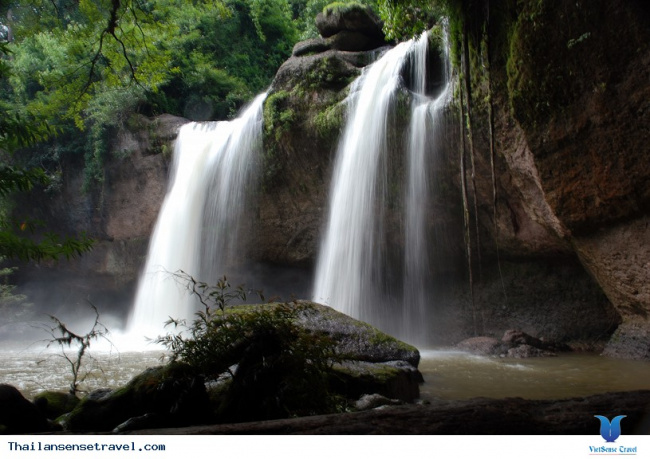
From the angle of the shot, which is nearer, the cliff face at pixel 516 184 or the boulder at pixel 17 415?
the boulder at pixel 17 415

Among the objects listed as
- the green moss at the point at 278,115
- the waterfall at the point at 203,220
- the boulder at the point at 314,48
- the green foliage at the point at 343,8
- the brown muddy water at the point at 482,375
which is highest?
the green foliage at the point at 343,8

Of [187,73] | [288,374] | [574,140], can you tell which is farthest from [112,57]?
[187,73]

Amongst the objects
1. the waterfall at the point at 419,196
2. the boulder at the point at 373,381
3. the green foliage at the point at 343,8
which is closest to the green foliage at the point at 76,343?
the boulder at the point at 373,381

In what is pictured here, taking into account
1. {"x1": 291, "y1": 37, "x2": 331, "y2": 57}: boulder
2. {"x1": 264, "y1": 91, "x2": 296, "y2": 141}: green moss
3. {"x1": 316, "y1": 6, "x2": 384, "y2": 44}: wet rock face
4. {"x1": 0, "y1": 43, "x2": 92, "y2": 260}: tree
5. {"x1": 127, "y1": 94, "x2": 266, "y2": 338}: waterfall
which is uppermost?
{"x1": 316, "y1": 6, "x2": 384, "y2": 44}: wet rock face

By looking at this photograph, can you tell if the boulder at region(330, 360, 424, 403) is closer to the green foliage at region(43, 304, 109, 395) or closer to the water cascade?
the green foliage at region(43, 304, 109, 395)

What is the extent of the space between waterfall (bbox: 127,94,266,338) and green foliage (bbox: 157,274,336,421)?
1033 cm

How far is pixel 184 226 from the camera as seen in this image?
1453 centimetres

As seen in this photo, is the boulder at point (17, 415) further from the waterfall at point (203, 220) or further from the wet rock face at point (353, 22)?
the wet rock face at point (353, 22)

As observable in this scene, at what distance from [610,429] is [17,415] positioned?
373 centimetres

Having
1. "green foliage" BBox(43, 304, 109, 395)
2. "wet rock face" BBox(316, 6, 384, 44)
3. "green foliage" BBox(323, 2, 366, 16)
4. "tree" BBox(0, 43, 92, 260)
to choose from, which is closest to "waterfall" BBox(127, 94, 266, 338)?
"wet rock face" BBox(316, 6, 384, 44)

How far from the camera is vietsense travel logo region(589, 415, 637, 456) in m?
2.46

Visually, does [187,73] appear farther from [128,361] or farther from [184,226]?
[128,361]

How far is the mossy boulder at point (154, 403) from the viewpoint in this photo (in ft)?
11.6
